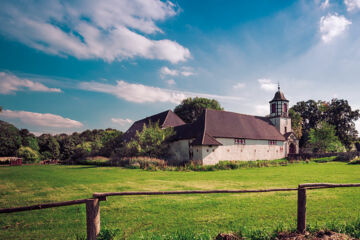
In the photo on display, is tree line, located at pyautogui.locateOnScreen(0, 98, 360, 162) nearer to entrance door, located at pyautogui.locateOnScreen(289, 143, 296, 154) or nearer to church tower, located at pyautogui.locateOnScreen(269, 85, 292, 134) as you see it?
entrance door, located at pyautogui.locateOnScreen(289, 143, 296, 154)

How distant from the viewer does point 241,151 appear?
31562mm

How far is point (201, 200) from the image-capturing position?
7707mm

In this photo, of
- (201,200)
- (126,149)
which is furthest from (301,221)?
(126,149)

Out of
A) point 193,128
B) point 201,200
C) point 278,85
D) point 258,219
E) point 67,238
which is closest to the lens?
point 67,238

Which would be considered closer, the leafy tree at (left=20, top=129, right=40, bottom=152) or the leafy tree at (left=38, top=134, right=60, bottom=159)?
the leafy tree at (left=20, top=129, right=40, bottom=152)

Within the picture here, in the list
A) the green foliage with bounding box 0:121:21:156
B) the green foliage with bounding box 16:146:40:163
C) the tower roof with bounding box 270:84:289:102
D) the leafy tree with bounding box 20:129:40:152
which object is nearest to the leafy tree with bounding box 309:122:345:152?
the tower roof with bounding box 270:84:289:102

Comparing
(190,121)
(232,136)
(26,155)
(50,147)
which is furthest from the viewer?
(50,147)

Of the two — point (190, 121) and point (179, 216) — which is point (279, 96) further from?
point (179, 216)

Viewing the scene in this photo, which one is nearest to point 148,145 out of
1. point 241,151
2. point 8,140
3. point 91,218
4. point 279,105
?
point 241,151

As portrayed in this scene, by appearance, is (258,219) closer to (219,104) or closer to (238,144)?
(238,144)

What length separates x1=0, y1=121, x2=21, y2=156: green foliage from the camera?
170 feet

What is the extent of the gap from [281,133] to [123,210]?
4032 cm

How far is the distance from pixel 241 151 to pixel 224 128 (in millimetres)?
4577

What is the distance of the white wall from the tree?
2074 centimetres
